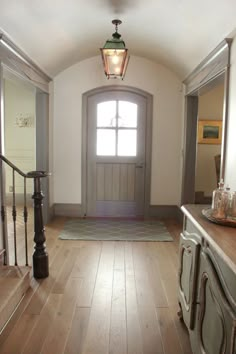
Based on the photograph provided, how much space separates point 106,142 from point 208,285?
396 cm

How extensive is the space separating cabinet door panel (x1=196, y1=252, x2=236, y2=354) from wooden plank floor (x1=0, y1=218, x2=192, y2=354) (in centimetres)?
51

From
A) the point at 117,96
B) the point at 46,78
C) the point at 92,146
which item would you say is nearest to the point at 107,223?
the point at 92,146

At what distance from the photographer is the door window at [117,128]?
5.29 m

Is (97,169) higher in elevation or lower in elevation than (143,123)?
lower

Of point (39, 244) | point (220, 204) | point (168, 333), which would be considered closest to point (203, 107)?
point (39, 244)

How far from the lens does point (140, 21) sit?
339cm

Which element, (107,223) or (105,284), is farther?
(107,223)

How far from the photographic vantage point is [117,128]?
5.31 metres

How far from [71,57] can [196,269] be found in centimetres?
384

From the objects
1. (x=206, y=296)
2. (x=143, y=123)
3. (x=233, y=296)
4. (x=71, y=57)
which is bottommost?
(x=206, y=296)

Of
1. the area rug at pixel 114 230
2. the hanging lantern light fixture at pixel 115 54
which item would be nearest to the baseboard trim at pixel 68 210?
the area rug at pixel 114 230

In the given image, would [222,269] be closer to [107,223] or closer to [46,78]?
[107,223]

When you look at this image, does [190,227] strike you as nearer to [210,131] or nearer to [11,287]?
[11,287]

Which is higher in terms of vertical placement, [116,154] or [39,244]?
[116,154]
